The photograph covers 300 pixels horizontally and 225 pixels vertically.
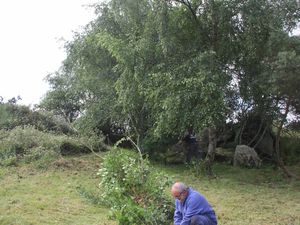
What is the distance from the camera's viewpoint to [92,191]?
1248 cm

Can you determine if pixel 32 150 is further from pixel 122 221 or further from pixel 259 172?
pixel 122 221

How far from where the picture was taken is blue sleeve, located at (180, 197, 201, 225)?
22.2 feet

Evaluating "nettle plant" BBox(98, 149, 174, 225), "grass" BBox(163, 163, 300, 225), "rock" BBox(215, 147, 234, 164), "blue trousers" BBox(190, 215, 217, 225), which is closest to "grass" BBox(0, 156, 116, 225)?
"nettle plant" BBox(98, 149, 174, 225)

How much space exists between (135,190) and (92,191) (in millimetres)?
3774

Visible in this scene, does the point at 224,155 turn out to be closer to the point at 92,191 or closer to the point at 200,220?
the point at 92,191

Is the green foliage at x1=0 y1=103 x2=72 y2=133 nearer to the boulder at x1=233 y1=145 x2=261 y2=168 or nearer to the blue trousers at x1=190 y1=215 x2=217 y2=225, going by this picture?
the boulder at x1=233 y1=145 x2=261 y2=168

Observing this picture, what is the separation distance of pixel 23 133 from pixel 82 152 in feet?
9.80

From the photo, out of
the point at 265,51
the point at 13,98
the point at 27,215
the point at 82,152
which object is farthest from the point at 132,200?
the point at 13,98

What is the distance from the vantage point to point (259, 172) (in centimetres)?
1819

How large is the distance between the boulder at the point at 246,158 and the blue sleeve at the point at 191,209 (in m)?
12.7

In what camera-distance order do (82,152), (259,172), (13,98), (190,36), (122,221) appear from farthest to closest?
(13,98) → (82,152) → (259,172) → (190,36) → (122,221)

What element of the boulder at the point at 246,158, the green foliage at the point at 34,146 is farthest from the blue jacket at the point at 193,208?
the boulder at the point at 246,158

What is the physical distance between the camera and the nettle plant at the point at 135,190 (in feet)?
26.6

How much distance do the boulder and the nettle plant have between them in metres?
10.3
